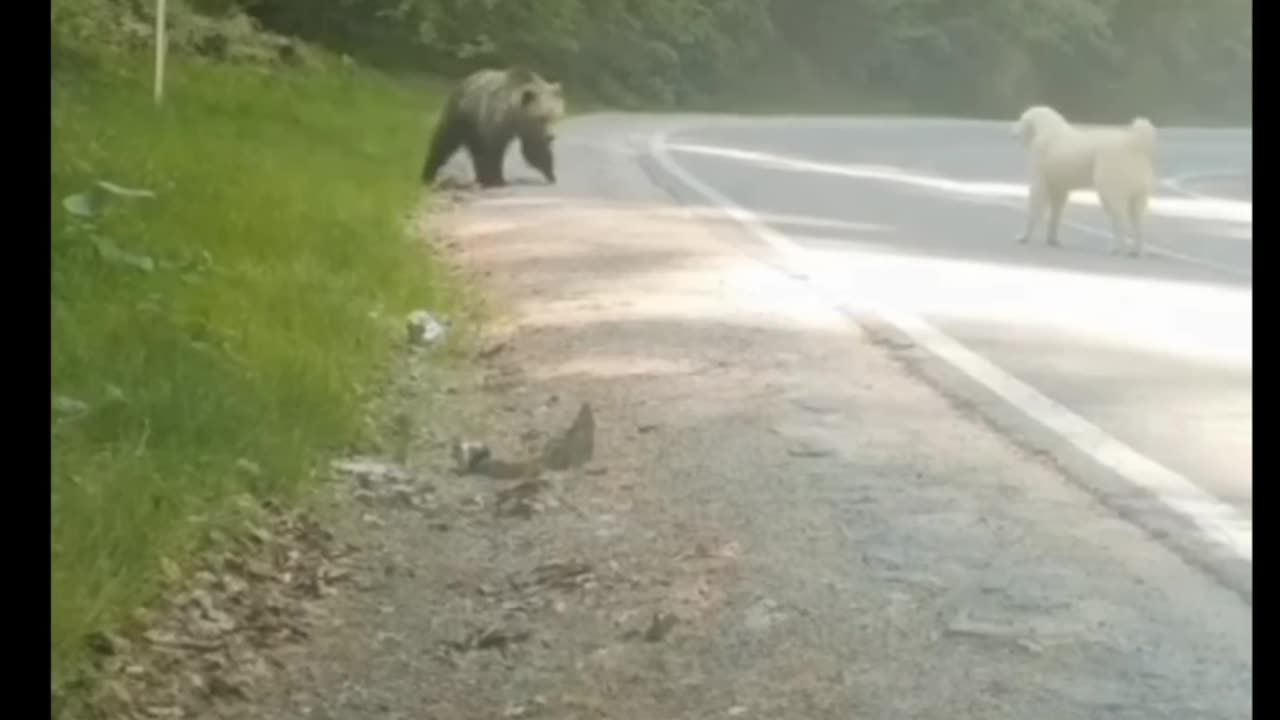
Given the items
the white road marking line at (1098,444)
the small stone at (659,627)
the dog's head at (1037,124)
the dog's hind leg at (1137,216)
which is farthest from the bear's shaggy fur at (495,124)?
the small stone at (659,627)

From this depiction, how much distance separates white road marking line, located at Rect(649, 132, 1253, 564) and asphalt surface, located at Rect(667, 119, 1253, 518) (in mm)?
72

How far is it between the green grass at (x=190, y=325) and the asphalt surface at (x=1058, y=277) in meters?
2.64

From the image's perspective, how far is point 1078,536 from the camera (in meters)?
6.37

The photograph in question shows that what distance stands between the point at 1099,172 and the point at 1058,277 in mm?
3294

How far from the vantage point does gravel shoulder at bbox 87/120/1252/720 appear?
506cm

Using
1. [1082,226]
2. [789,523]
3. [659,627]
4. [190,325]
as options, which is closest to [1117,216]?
[1082,226]

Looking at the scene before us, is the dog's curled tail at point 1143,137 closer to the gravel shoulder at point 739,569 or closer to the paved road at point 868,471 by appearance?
the paved road at point 868,471

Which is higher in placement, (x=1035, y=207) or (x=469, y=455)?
(x=1035, y=207)

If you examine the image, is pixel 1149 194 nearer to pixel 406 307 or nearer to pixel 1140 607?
pixel 406 307

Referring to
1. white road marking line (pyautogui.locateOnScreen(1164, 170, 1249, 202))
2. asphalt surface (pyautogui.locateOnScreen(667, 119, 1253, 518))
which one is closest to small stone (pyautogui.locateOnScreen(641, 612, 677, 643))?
asphalt surface (pyautogui.locateOnScreen(667, 119, 1253, 518))

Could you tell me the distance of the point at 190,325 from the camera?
8.69 meters

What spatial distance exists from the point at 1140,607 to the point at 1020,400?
3.06 metres

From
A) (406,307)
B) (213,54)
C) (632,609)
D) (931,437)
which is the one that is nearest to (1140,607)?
(632,609)

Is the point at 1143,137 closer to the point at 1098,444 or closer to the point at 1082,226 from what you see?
the point at 1082,226
